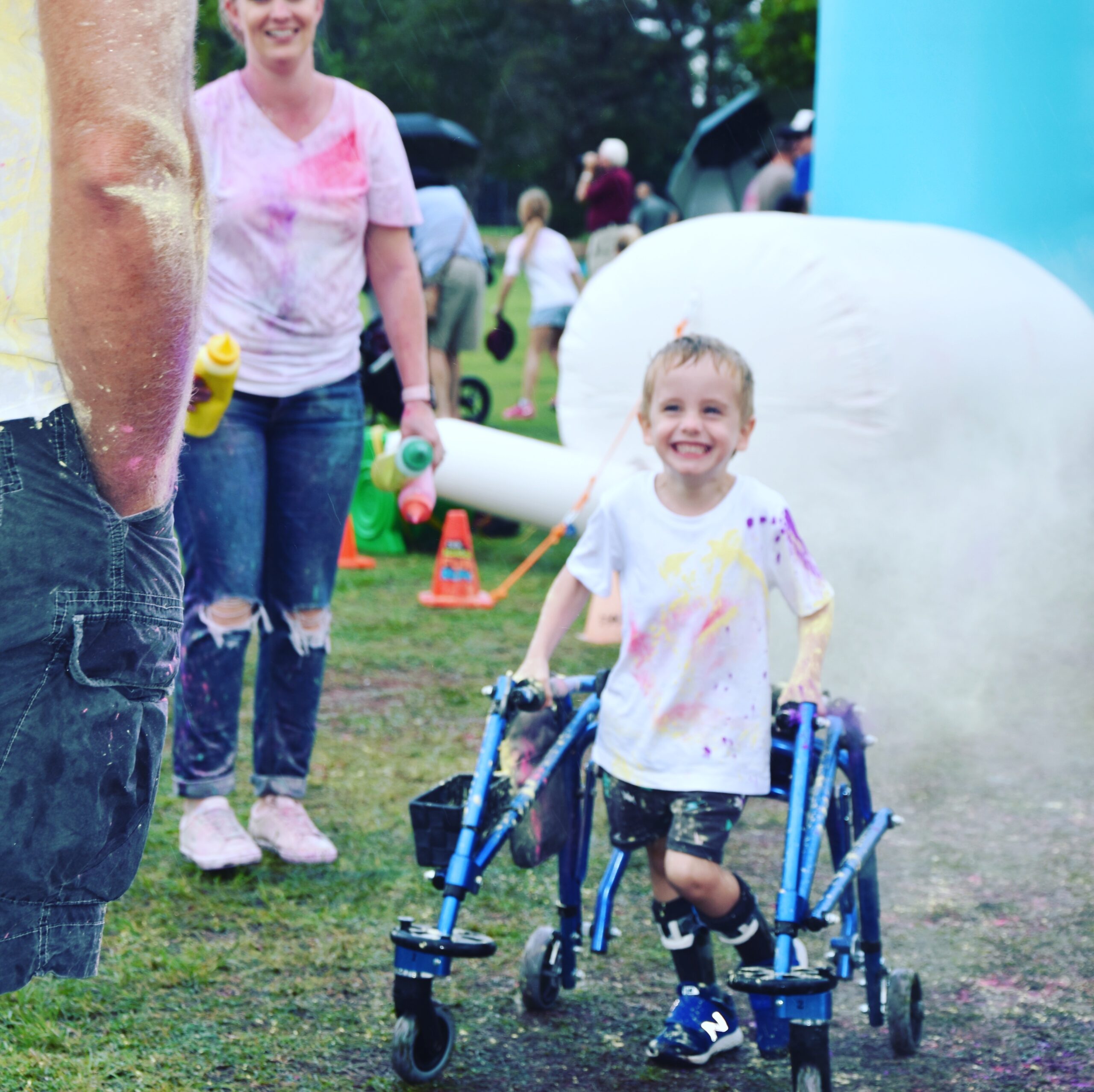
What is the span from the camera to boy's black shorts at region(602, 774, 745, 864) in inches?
104

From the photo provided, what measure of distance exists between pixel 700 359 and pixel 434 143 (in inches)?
519

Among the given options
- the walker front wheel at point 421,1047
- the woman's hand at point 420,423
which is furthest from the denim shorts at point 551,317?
the walker front wheel at point 421,1047

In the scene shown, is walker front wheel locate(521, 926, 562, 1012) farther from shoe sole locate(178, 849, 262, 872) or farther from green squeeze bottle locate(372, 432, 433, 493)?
green squeeze bottle locate(372, 432, 433, 493)

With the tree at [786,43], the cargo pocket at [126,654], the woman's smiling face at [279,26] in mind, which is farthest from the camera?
the tree at [786,43]

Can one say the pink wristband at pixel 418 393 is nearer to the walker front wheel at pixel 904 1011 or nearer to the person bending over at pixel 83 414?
the walker front wheel at pixel 904 1011

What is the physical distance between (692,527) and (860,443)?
222 centimetres

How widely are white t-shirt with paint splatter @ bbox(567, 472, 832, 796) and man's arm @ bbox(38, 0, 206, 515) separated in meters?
1.43

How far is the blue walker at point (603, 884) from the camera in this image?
2352 millimetres

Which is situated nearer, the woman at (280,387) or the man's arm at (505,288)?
the woman at (280,387)

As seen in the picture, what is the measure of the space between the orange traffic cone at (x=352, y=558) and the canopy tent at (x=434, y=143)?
26.5ft

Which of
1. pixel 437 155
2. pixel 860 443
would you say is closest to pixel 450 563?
pixel 860 443

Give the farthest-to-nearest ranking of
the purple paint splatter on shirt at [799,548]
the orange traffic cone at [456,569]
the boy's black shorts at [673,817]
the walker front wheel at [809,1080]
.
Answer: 1. the orange traffic cone at [456,569]
2. the purple paint splatter on shirt at [799,548]
3. the boy's black shorts at [673,817]
4. the walker front wheel at [809,1080]

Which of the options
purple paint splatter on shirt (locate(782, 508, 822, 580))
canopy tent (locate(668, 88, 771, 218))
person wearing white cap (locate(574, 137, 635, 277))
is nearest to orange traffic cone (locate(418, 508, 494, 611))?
purple paint splatter on shirt (locate(782, 508, 822, 580))

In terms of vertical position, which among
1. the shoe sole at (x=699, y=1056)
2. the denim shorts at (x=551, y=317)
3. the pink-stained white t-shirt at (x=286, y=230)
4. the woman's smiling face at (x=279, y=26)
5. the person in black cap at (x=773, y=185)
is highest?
the person in black cap at (x=773, y=185)
